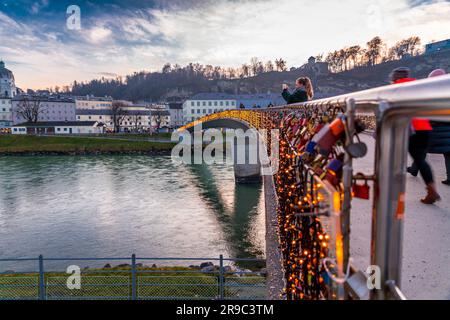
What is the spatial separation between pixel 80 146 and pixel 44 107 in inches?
2287

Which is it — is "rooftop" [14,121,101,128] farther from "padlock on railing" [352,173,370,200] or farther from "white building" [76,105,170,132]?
"padlock on railing" [352,173,370,200]

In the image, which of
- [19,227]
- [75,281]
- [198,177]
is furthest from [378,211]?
[198,177]

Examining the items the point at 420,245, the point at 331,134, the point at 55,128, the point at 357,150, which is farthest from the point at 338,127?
the point at 55,128

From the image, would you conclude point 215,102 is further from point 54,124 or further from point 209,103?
point 54,124

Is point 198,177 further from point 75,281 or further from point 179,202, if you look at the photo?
point 75,281

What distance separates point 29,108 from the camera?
103 m

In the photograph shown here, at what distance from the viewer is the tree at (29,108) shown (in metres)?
103

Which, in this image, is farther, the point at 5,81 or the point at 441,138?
the point at 5,81

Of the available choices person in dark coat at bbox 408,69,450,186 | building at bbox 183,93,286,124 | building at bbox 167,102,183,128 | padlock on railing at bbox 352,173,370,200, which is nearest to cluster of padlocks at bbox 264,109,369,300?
padlock on railing at bbox 352,173,370,200

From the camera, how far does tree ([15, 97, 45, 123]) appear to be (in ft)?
337

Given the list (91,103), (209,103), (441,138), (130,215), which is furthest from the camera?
(91,103)

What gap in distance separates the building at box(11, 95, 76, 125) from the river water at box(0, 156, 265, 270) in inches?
3035

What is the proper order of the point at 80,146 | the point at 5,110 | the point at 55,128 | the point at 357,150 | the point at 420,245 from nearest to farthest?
1. the point at 357,150
2. the point at 420,245
3. the point at 80,146
4. the point at 55,128
5. the point at 5,110

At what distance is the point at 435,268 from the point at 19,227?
20.8m
